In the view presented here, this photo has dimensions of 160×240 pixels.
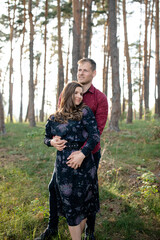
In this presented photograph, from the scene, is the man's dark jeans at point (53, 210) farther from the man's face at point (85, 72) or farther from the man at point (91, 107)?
the man's face at point (85, 72)

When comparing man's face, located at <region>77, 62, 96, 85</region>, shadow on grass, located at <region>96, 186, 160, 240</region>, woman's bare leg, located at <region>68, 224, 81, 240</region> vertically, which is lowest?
shadow on grass, located at <region>96, 186, 160, 240</region>

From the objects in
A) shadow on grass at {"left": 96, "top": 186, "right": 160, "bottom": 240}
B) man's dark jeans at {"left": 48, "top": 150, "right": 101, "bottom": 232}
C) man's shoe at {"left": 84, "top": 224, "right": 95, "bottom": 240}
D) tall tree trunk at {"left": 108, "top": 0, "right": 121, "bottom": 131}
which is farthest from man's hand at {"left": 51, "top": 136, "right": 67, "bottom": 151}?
tall tree trunk at {"left": 108, "top": 0, "right": 121, "bottom": 131}

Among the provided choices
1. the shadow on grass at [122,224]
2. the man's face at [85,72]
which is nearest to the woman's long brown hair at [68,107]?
the man's face at [85,72]

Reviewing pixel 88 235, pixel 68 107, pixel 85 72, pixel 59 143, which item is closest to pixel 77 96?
pixel 68 107

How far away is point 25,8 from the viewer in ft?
58.7

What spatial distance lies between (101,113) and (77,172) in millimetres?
864

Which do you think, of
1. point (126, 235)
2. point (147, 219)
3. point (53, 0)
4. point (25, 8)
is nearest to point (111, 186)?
point (147, 219)

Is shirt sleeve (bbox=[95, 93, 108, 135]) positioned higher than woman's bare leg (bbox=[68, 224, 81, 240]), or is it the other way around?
shirt sleeve (bbox=[95, 93, 108, 135])

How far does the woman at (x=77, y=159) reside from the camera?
2.53 meters

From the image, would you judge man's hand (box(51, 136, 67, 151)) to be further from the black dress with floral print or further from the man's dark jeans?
the man's dark jeans

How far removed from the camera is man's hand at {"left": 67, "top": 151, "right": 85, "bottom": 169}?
2.47m

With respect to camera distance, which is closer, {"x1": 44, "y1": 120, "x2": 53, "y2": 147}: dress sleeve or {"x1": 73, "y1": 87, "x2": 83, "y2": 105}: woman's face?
{"x1": 73, "y1": 87, "x2": 83, "y2": 105}: woman's face

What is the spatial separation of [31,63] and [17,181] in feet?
37.1

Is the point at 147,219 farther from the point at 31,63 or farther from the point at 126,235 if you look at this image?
the point at 31,63
